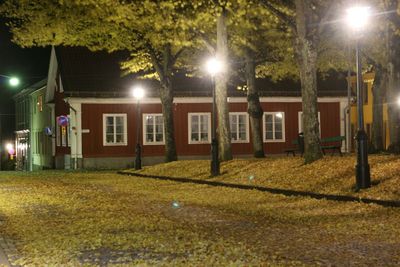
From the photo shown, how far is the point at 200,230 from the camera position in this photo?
12.5 m

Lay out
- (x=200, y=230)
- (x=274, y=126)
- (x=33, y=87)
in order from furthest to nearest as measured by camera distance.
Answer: (x=33, y=87)
(x=274, y=126)
(x=200, y=230)

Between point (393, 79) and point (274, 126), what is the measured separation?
1974 cm

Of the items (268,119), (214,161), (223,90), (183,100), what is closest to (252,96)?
(223,90)

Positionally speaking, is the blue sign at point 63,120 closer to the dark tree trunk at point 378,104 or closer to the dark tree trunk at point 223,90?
the dark tree trunk at point 223,90

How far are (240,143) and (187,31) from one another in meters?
16.7

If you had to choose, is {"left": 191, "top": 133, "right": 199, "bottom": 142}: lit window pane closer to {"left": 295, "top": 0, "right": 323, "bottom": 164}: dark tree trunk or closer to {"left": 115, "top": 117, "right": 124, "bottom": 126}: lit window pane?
{"left": 115, "top": 117, "right": 124, "bottom": 126}: lit window pane

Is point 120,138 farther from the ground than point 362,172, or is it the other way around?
point 120,138

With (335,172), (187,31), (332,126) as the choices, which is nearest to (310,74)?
(335,172)

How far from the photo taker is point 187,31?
30391mm

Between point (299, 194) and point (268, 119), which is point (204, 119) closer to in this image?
point (268, 119)

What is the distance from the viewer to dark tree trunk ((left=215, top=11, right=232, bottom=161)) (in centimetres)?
2805

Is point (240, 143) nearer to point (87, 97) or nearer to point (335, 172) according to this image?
point (87, 97)

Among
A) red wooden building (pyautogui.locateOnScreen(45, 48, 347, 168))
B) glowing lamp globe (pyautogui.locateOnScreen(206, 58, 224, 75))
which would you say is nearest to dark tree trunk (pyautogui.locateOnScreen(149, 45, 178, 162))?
red wooden building (pyautogui.locateOnScreen(45, 48, 347, 168))

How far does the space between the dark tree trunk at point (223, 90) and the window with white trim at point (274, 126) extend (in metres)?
18.2
